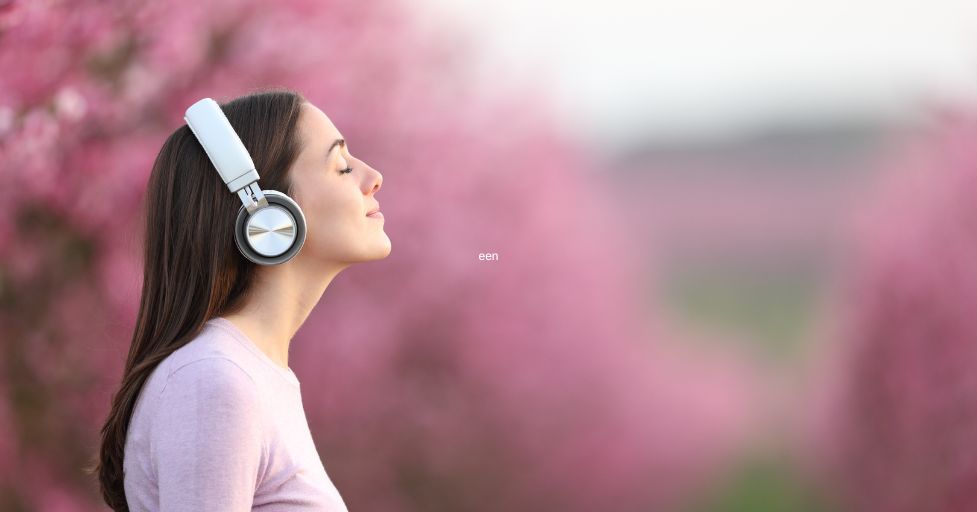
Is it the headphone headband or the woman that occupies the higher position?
the headphone headband

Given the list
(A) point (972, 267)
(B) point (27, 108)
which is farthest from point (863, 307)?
(B) point (27, 108)

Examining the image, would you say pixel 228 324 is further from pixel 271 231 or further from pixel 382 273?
pixel 382 273

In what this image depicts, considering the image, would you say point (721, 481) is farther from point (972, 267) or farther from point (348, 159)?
point (348, 159)

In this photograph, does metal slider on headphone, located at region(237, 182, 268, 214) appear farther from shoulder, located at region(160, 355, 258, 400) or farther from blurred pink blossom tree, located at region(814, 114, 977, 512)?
blurred pink blossom tree, located at region(814, 114, 977, 512)

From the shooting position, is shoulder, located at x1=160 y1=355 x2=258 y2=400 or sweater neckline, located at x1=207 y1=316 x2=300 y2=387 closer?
shoulder, located at x1=160 y1=355 x2=258 y2=400

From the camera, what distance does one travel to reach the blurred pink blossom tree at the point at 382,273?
350cm

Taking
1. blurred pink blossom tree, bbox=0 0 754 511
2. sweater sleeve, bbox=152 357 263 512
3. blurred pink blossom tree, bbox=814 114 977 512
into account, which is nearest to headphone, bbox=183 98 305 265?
sweater sleeve, bbox=152 357 263 512

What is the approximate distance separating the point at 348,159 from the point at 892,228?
5.38 meters

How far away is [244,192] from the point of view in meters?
1.67

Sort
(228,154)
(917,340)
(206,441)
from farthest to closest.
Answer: (917,340)
(228,154)
(206,441)

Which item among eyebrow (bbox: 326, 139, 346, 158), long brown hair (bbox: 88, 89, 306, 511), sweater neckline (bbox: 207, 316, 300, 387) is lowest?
sweater neckline (bbox: 207, 316, 300, 387)

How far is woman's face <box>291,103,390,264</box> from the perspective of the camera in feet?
5.85

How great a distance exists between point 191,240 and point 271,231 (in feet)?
0.44

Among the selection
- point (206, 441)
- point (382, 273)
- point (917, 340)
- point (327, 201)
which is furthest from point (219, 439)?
point (917, 340)
